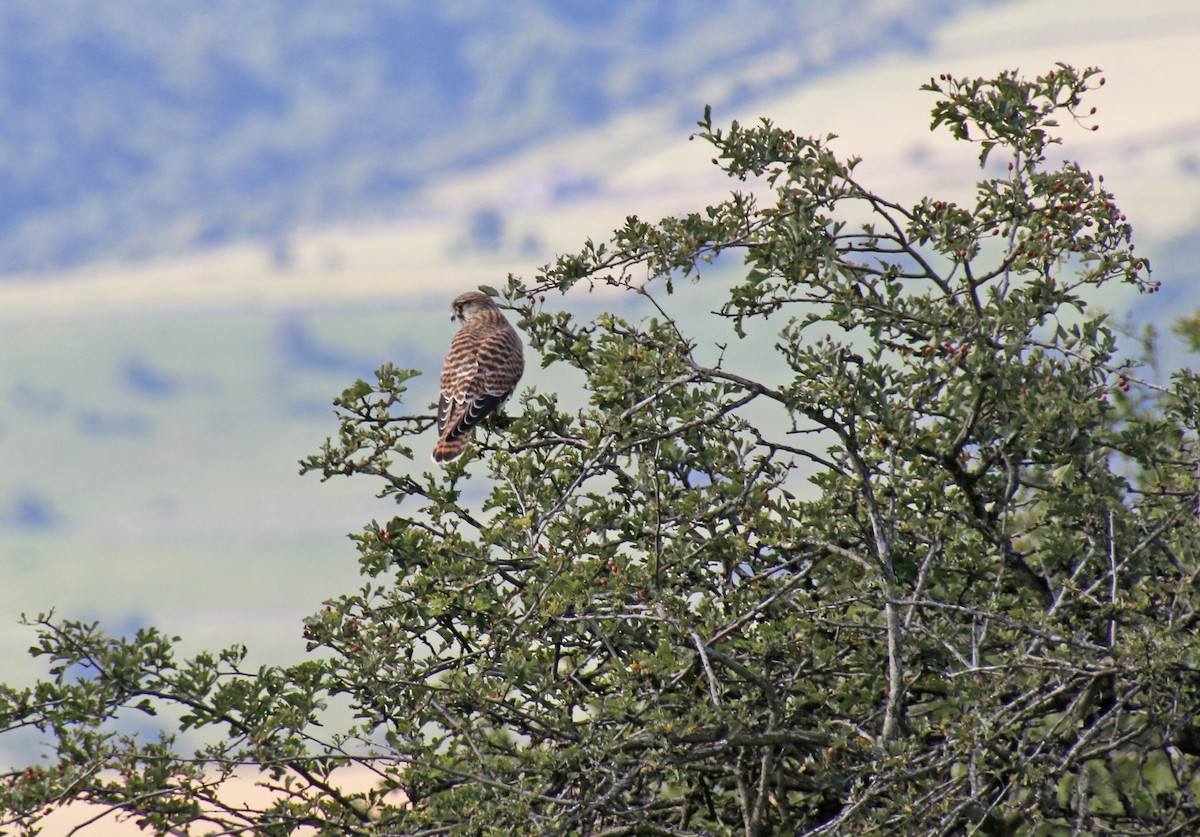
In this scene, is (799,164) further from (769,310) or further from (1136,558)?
(1136,558)

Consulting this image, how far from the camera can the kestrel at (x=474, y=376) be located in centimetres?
920

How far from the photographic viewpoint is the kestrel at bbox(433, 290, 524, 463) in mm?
9203

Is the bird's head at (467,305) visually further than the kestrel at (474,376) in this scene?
Yes

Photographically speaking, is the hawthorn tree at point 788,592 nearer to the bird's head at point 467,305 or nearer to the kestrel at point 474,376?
the kestrel at point 474,376

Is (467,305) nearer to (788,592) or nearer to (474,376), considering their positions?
(474,376)

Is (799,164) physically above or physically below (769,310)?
above

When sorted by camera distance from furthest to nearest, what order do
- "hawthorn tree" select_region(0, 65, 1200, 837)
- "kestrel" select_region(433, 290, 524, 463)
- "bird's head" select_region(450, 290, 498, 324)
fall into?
"bird's head" select_region(450, 290, 498, 324), "kestrel" select_region(433, 290, 524, 463), "hawthorn tree" select_region(0, 65, 1200, 837)

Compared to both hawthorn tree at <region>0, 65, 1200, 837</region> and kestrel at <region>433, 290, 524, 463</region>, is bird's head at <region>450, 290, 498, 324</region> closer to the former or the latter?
kestrel at <region>433, 290, 524, 463</region>

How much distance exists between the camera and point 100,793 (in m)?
6.26

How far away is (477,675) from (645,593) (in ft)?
2.64

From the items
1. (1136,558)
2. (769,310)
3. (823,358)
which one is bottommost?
(1136,558)

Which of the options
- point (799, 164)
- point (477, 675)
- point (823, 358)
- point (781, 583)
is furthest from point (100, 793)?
point (799, 164)

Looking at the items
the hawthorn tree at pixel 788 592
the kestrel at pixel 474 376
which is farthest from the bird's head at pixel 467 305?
the hawthorn tree at pixel 788 592

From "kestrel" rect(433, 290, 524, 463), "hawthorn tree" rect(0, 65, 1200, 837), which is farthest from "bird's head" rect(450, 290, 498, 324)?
"hawthorn tree" rect(0, 65, 1200, 837)
